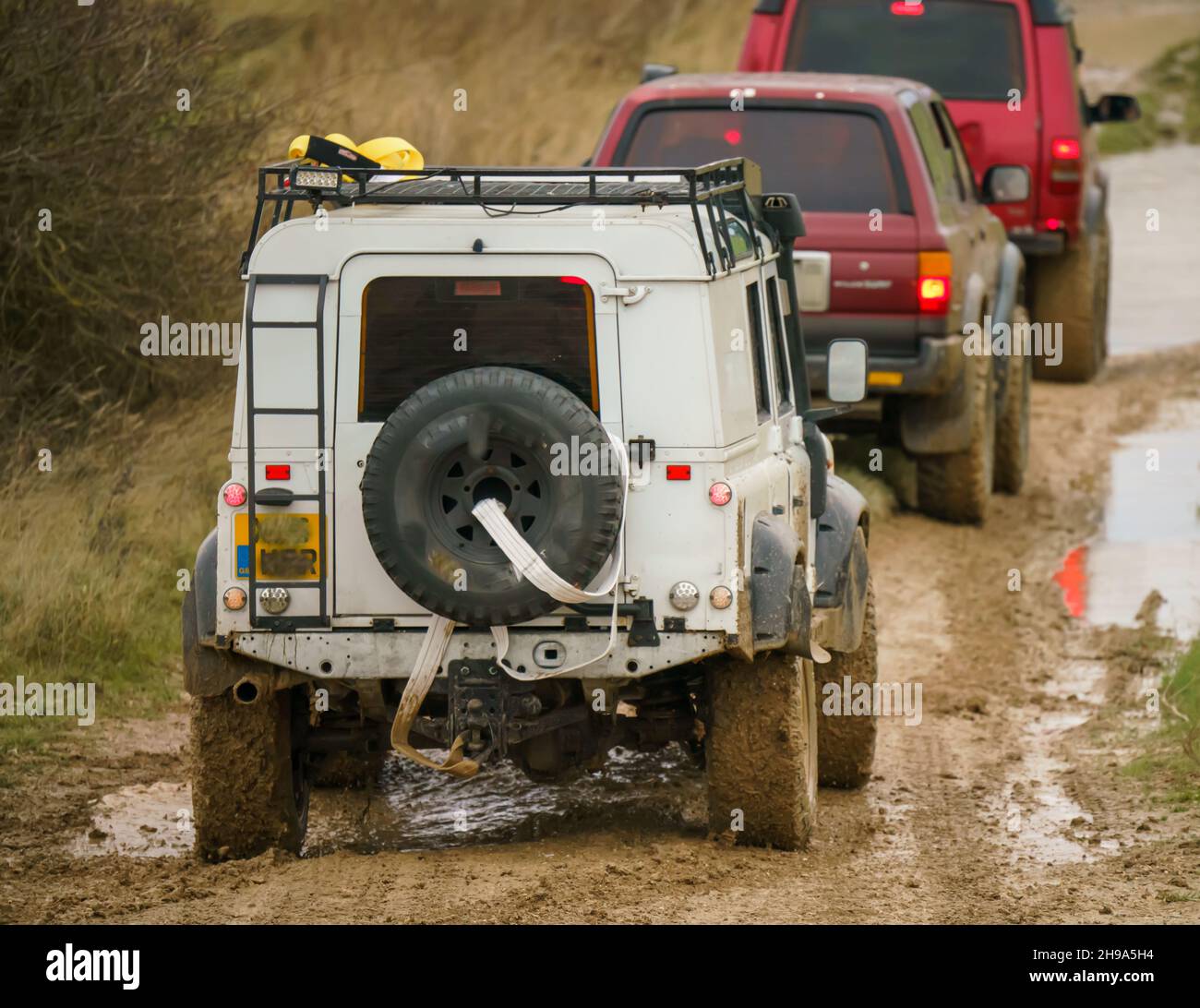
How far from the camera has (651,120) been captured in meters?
11.0

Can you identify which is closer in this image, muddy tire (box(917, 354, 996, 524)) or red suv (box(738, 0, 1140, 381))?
muddy tire (box(917, 354, 996, 524))

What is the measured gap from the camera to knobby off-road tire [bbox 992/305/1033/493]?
12.7 meters

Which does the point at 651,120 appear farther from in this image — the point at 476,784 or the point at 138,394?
the point at 476,784

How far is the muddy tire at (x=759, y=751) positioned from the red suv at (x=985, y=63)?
8498mm

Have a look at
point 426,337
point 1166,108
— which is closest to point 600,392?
point 426,337

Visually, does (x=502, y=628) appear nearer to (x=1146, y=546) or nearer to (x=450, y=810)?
(x=450, y=810)

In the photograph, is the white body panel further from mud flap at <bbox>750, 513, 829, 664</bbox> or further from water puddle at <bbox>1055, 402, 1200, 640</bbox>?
water puddle at <bbox>1055, 402, 1200, 640</bbox>

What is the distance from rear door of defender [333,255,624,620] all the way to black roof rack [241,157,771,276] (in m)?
0.20

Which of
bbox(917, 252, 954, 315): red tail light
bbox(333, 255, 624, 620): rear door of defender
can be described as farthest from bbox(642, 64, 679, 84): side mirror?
bbox(333, 255, 624, 620): rear door of defender

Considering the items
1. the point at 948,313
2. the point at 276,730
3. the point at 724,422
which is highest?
the point at 948,313

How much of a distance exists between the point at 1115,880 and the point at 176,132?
687cm
